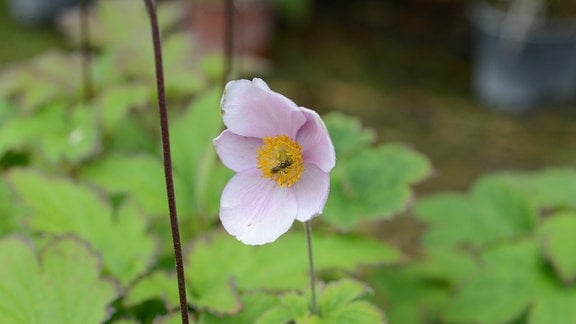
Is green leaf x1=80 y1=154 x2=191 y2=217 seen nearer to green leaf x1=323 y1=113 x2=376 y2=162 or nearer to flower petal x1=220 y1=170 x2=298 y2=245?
green leaf x1=323 y1=113 x2=376 y2=162

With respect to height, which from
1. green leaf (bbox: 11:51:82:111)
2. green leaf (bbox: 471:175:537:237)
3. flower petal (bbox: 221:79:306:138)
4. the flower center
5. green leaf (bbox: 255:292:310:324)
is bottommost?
green leaf (bbox: 255:292:310:324)

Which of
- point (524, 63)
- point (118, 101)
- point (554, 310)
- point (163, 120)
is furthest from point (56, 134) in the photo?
point (524, 63)

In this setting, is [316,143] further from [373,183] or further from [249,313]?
[373,183]

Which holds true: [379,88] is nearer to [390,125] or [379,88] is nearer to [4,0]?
[390,125]

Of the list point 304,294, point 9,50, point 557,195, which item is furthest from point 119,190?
point 9,50

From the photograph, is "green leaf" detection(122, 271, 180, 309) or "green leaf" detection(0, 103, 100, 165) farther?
"green leaf" detection(0, 103, 100, 165)

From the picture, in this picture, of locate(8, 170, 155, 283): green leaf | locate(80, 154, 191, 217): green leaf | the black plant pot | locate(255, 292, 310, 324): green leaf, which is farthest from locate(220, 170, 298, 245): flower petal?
the black plant pot

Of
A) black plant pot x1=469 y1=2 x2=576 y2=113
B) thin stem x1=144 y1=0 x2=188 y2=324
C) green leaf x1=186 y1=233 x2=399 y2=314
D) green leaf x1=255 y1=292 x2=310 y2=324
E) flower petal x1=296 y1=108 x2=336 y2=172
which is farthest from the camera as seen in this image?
black plant pot x1=469 y1=2 x2=576 y2=113
